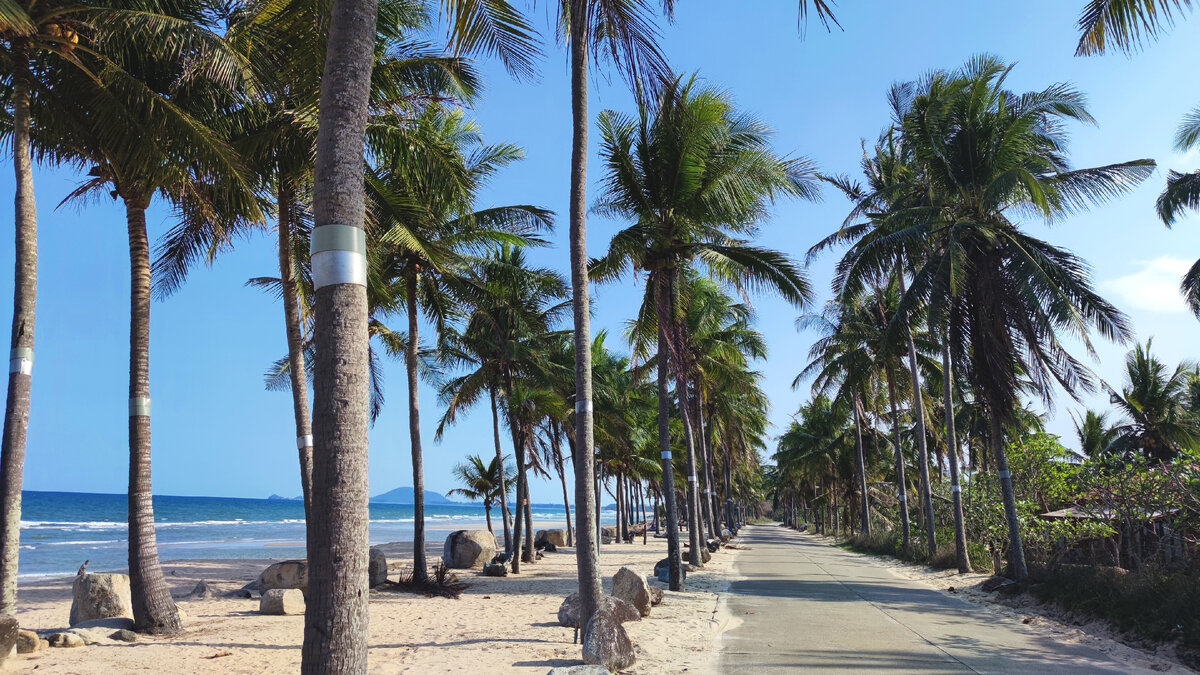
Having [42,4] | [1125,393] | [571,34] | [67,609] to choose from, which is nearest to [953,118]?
[571,34]

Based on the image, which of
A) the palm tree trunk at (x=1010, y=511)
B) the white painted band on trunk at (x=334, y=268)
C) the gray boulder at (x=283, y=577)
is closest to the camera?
the white painted band on trunk at (x=334, y=268)

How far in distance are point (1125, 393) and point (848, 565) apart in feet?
67.0

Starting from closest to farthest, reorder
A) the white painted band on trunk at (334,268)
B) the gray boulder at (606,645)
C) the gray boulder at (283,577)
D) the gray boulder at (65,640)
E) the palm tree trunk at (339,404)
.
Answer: the palm tree trunk at (339,404), the white painted band on trunk at (334,268), the gray boulder at (606,645), the gray boulder at (65,640), the gray boulder at (283,577)

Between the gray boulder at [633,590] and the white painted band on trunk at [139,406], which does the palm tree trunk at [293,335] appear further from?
the gray boulder at [633,590]

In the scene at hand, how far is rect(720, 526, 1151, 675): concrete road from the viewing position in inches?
267

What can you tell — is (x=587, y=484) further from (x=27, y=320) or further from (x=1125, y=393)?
(x=1125, y=393)

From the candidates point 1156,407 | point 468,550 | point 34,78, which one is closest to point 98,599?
point 34,78

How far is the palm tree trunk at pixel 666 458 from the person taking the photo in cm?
1295

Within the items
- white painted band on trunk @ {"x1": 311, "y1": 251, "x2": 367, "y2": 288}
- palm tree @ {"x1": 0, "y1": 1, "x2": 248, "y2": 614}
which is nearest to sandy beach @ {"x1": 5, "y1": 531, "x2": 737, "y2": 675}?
palm tree @ {"x1": 0, "y1": 1, "x2": 248, "y2": 614}

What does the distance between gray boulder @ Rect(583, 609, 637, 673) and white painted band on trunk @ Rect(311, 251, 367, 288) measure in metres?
4.54

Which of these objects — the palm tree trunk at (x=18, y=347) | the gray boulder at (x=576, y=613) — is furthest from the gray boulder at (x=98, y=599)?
the gray boulder at (x=576, y=613)

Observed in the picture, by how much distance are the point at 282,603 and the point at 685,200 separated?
9.94 metres

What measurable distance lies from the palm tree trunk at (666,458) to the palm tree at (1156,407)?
2497 centimetres

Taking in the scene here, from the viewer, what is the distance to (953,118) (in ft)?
47.8
